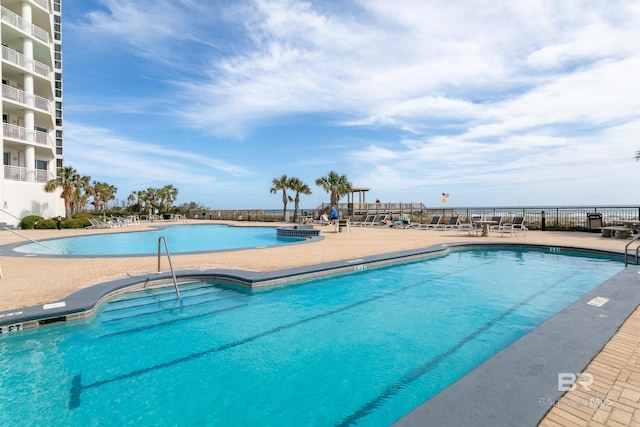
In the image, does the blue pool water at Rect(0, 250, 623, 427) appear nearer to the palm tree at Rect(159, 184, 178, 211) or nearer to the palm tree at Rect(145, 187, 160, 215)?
the palm tree at Rect(145, 187, 160, 215)

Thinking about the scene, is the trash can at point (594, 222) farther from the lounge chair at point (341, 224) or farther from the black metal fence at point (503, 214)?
the lounge chair at point (341, 224)

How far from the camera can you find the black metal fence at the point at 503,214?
17.7 m

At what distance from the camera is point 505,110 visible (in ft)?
51.9

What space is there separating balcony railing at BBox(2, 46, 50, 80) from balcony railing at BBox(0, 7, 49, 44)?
1749mm

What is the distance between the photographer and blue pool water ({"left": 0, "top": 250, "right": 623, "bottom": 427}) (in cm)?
295

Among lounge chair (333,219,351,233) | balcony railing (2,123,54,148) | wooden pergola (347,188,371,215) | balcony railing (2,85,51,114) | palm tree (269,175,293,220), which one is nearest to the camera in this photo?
lounge chair (333,219,351,233)

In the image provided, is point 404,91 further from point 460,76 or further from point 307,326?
point 307,326

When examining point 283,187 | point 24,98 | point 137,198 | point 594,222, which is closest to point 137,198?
point 137,198

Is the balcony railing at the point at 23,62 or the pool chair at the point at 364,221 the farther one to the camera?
the pool chair at the point at 364,221

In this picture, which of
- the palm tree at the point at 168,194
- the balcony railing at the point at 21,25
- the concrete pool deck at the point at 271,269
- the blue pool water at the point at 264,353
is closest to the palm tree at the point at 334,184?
the concrete pool deck at the point at 271,269

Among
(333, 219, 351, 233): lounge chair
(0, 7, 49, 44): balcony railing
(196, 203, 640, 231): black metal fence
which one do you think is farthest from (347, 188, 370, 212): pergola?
(0, 7, 49, 44): balcony railing

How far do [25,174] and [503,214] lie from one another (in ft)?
114

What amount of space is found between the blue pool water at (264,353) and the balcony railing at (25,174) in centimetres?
2255

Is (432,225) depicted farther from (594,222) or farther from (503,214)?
(594,222)
